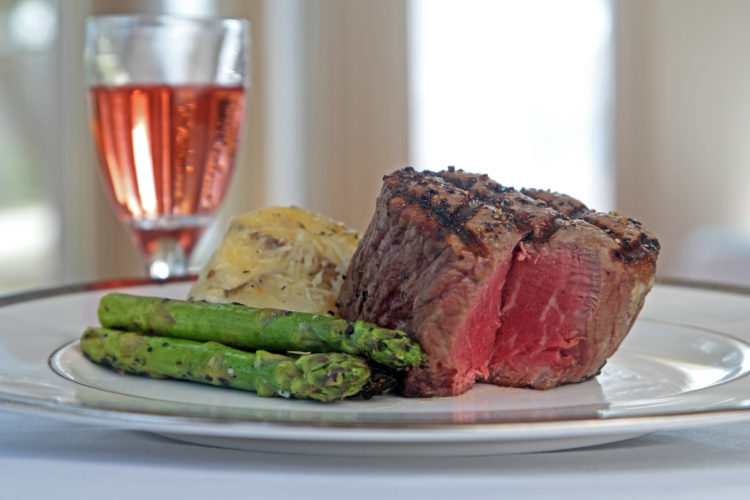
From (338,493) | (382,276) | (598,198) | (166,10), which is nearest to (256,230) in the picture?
(382,276)

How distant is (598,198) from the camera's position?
8.36 metres

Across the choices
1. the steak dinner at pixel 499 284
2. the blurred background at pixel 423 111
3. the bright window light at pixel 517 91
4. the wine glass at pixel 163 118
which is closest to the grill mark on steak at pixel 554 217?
the steak dinner at pixel 499 284

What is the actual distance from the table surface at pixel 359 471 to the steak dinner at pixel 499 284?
11.0 inches

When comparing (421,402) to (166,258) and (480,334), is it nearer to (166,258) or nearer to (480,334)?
(480,334)

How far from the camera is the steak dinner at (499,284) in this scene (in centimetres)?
140

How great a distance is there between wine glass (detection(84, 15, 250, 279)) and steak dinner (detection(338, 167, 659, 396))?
906mm

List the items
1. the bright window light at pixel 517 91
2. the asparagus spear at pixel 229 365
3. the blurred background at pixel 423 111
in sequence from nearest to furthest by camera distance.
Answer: the asparagus spear at pixel 229 365, the blurred background at pixel 423 111, the bright window light at pixel 517 91

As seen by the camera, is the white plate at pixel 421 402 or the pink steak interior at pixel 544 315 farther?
the pink steak interior at pixel 544 315

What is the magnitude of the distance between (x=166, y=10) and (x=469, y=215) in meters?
5.61

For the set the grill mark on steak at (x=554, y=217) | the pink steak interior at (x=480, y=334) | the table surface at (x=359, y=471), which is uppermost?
the grill mark on steak at (x=554, y=217)

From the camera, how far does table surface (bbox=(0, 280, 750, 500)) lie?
102cm

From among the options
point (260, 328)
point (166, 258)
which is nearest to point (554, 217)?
point (260, 328)

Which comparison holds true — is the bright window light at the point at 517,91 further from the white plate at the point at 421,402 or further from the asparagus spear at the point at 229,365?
the asparagus spear at the point at 229,365

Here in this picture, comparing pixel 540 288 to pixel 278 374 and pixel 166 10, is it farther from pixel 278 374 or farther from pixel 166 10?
pixel 166 10
